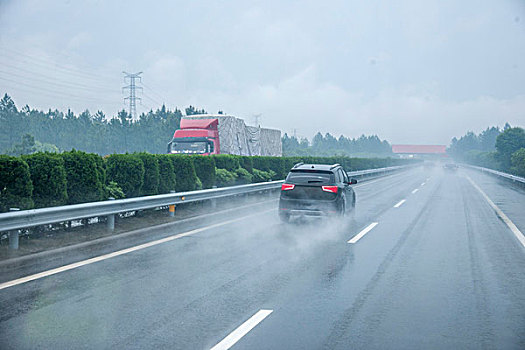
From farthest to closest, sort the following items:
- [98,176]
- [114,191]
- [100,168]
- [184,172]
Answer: [184,172] < [114,191] < [100,168] < [98,176]

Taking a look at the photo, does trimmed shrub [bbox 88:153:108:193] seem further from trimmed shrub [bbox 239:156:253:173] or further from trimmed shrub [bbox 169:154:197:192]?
trimmed shrub [bbox 239:156:253:173]

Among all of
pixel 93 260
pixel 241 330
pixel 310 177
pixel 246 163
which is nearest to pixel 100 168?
pixel 93 260

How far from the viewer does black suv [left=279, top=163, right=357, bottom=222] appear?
1246 cm

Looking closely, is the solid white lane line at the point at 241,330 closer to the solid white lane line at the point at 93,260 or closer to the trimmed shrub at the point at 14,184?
the solid white lane line at the point at 93,260

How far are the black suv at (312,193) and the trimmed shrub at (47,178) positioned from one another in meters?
5.32

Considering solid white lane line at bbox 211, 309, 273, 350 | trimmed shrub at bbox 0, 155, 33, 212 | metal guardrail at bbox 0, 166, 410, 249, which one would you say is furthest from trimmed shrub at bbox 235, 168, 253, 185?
solid white lane line at bbox 211, 309, 273, 350

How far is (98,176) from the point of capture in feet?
40.0

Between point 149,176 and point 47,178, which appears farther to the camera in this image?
point 149,176

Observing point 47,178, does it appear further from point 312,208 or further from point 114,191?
point 312,208

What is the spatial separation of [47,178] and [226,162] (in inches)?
485

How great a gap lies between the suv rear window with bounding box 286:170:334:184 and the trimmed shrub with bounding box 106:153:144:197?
4.57 metres

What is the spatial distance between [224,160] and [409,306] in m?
17.0

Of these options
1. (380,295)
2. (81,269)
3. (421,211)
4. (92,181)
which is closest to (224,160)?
(421,211)

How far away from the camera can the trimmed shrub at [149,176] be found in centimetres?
1513
